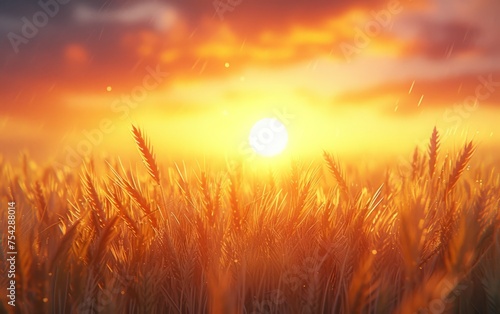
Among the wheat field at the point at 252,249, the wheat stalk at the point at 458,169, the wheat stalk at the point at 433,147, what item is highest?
the wheat stalk at the point at 433,147

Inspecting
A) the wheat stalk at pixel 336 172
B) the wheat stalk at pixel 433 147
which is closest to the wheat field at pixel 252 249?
the wheat stalk at pixel 336 172

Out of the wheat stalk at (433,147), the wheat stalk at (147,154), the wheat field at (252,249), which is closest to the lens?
the wheat field at (252,249)

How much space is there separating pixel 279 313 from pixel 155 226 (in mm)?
378

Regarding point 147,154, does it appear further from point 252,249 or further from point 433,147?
point 433,147

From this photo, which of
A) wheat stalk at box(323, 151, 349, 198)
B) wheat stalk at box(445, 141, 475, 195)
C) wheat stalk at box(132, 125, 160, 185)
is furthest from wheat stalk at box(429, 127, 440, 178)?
wheat stalk at box(132, 125, 160, 185)

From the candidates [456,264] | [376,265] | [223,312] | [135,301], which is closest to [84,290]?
[135,301]

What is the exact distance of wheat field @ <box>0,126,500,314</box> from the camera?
3.30ft

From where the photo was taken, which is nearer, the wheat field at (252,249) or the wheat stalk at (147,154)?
the wheat field at (252,249)

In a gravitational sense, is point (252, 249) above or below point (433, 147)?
below

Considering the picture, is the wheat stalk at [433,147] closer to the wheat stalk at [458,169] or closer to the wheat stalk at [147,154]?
the wheat stalk at [458,169]

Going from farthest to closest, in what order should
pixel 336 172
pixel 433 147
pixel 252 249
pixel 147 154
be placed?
1. pixel 433 147
2. pixel 336 172
3. pixel 147 154
4. pixel 252 249

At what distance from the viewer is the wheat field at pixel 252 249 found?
3.30 ft

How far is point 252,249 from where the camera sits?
1201 millimetres

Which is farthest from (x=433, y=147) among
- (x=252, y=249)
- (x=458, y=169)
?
(x=252, y=249)
